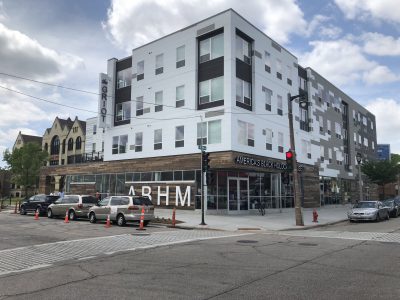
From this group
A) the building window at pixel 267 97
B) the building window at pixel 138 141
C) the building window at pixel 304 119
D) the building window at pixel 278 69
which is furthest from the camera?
the building window at pixel 304 119

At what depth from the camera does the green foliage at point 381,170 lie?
165 ft

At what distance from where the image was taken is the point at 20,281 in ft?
24.7

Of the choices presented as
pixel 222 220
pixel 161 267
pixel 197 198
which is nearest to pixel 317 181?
Answer: pixel 197 198

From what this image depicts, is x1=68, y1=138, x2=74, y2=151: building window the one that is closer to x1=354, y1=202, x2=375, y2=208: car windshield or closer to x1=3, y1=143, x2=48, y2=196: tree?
x1=3, y1=143, x2=48, y2=196: tree

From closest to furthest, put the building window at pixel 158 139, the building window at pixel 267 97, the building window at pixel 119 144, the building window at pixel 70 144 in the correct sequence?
the building window at pixel 267 97 → the building window at pixel 158 139 → the building window at pixel 119 144 → the building window at pixel 70 144

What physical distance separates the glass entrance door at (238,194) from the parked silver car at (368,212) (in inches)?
301

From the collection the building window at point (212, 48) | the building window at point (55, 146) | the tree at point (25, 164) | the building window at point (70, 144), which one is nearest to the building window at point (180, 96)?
Result: the building window at point (212, 48)

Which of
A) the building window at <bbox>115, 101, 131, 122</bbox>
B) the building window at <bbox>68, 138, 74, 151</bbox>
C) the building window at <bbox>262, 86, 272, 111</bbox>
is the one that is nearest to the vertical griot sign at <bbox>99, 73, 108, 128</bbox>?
the building window at <bbox>115, 101, 131, 122</bbox>

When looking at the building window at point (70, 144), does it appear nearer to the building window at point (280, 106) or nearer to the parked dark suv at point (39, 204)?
the parked dark suv at point (39, 204)

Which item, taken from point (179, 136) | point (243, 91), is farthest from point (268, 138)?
point (179, 136)

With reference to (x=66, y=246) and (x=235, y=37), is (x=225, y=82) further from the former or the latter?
(x=66, y=246)

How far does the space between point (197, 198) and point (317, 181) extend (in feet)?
55.7

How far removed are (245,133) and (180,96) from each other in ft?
20.6

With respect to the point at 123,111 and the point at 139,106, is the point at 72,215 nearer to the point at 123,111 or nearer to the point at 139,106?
the point at 139,106
